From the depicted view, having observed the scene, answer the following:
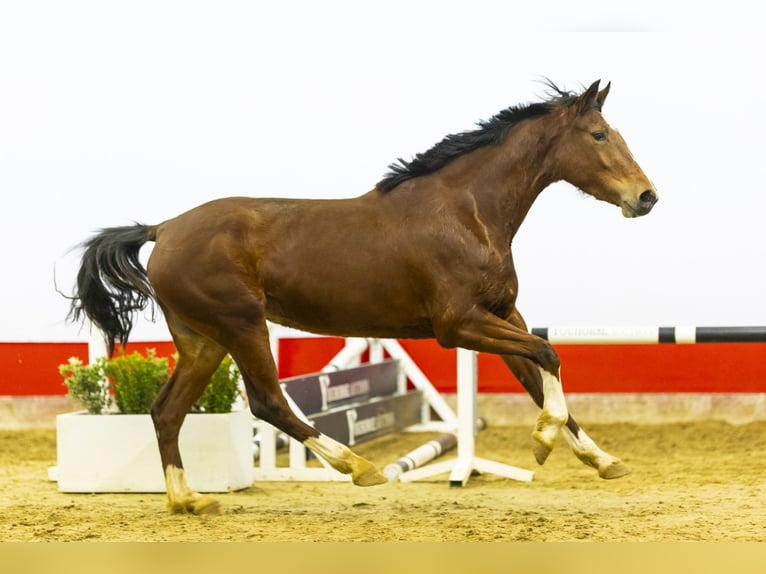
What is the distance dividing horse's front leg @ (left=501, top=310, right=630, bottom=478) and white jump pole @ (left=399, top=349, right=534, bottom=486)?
3.42ft

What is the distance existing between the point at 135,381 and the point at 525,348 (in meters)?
2.24

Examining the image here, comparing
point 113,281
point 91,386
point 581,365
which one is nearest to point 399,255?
point 113,281

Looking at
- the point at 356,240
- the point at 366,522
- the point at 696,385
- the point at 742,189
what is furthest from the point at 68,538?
the point at 742,189

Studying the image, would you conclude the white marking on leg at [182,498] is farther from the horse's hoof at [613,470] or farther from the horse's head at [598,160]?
the horse's head at [598,160]

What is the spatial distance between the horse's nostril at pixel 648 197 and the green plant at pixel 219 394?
227cm

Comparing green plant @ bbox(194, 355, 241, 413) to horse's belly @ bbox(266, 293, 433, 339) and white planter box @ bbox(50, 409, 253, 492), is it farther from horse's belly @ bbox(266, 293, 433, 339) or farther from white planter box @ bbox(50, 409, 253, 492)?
horse's belly @ bbox(266, 293, 433, 339)

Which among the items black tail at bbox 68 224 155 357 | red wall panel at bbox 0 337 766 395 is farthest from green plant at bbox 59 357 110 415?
red wall panel at bbox 0 337 766 395

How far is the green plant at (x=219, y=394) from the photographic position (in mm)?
5230

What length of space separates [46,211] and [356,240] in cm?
405

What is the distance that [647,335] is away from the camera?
5055mm

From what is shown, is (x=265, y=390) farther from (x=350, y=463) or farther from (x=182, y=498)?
(x=182, y=498)

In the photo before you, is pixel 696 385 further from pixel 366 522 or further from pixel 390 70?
pixel 366 522

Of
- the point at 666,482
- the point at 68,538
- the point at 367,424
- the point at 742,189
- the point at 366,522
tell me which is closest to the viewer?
the point at 68,538

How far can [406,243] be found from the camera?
163 inches
